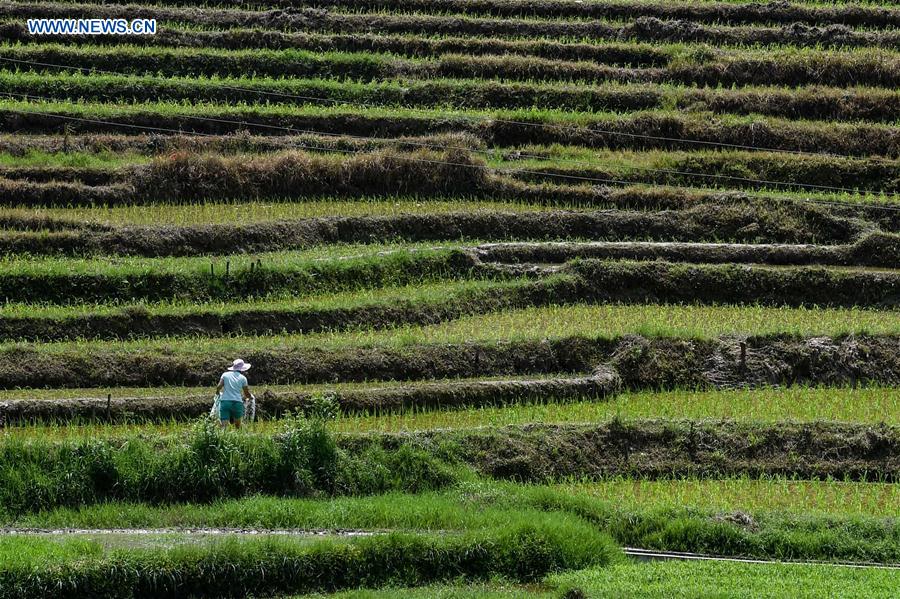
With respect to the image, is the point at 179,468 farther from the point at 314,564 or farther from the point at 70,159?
the point at 70,159

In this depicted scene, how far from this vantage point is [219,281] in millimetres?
24828

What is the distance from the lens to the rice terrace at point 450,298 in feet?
55.7

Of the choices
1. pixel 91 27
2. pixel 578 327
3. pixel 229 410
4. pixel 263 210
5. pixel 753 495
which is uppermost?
pixel 91 27

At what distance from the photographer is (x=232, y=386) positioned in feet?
62.7

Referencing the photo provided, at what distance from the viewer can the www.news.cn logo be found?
116 feet

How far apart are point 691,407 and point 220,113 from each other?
46.9ft

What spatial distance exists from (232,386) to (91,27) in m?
19.3

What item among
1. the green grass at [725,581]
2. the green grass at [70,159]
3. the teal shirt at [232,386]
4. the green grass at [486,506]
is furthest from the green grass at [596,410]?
the green grass at [70,159]

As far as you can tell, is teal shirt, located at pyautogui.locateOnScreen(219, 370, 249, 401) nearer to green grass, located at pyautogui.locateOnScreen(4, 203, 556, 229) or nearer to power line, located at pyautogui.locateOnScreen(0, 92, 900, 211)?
green grass, located at pyautogui.locateOnScreen(4, 203, 556, 229)

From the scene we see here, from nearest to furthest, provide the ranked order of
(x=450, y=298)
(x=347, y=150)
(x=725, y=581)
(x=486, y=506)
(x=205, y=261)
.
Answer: (x=725, y=581) < (x=486, y=506) < (x=450, y=298) < (x=205, y=261) < (x=347, y=150)

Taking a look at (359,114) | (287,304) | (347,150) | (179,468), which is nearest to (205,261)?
(287,304)

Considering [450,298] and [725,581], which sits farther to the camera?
[450,298]

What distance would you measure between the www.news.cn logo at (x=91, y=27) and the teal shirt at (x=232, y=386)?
61.2 ft

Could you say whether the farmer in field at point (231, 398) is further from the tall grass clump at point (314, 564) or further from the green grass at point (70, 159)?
the green grass at point (70, 159)
